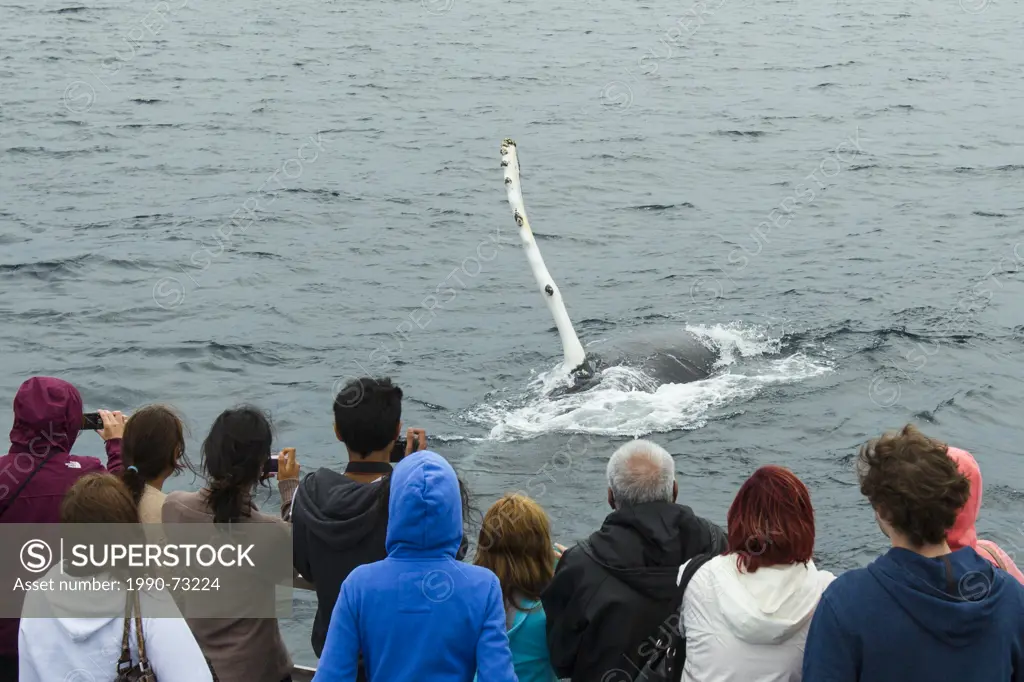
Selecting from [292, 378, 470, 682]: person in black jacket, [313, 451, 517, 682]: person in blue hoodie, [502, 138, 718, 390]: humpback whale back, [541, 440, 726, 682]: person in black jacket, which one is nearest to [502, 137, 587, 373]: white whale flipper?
[502, 138, 718, 390]: humpback whale back

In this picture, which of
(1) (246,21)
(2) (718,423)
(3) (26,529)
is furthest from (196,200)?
(1) (246,21)

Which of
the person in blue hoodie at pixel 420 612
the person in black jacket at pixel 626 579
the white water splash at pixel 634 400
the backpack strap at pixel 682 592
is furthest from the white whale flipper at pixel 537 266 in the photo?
the person in blue hoodie at pixel 420 612

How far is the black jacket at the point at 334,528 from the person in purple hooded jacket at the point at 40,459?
99 centimetres

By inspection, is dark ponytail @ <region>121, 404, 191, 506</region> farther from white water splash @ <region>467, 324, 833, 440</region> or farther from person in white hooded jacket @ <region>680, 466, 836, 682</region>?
white water splash @ <region>467, 324, 833, 440</region>

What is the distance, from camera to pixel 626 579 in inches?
213

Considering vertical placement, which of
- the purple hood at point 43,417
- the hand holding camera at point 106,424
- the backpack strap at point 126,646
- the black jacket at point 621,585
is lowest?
the black jacket at point 621,585

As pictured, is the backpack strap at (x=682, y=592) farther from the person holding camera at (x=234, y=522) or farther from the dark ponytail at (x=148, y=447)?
the dark ponytail at (x=148, y=447)

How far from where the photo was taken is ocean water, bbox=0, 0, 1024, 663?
14148 millimetres

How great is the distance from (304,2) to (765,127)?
890 inches

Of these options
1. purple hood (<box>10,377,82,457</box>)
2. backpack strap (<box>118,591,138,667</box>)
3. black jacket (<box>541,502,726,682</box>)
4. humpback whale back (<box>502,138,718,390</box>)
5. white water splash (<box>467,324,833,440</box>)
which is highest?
purple hood (<box>10,377,82,457</box>)

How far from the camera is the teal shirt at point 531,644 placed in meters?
5.59

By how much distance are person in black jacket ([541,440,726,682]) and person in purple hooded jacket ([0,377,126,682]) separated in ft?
7.41

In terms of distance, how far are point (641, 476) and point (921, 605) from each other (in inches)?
57.0

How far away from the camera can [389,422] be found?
19.5ft
